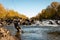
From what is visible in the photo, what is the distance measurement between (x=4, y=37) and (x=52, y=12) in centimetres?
10021

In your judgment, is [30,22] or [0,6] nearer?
[30,22]

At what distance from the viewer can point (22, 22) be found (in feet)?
303

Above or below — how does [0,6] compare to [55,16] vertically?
above

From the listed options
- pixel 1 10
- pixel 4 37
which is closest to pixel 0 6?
pixel 1 10

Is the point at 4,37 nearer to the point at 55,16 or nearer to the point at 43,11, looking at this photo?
the point at 55,16

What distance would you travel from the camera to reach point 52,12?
116 metres

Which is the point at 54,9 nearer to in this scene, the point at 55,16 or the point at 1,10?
the point at 55,16

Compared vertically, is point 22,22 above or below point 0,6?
below

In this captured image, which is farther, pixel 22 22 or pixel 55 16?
pixel 55 16

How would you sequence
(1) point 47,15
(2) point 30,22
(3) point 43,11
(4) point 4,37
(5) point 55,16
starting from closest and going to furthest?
(4) point 4,37
(2) point 30,22
(5) point 55,16
(1) point 47,15
(3) point 43,11

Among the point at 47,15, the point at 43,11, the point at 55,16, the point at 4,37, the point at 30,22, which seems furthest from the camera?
the point at 43,11

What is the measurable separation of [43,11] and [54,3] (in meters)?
9.47

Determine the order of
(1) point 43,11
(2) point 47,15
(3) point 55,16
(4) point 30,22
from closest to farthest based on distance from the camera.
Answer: (4) point 30,22
(3) point 55,16
(2) point 47,15
(1) point 43,11

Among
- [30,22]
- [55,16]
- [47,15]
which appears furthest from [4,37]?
[47,15]
